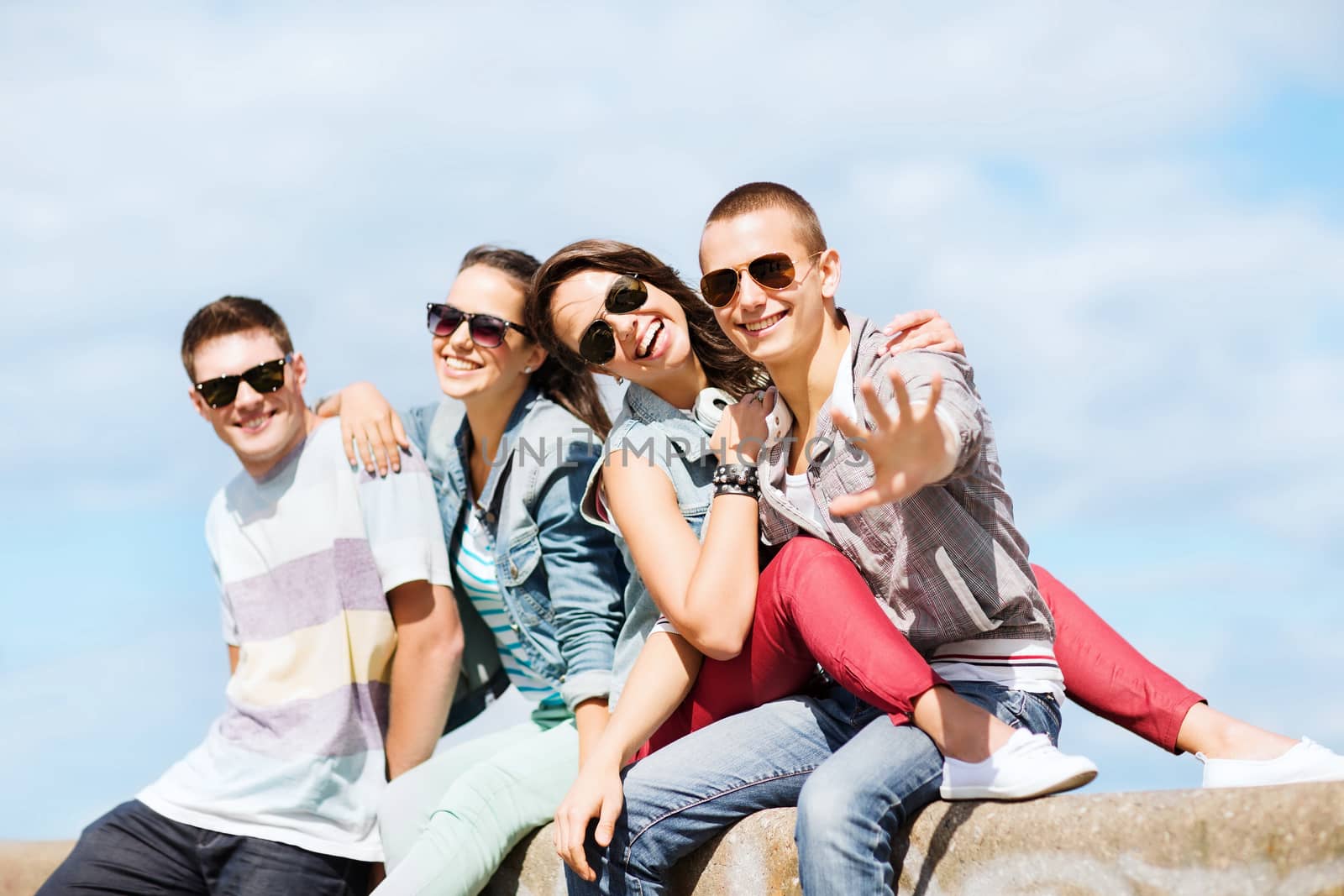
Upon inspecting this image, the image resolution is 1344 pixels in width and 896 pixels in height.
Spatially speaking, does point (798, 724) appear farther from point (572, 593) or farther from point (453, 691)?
point (453, 691)

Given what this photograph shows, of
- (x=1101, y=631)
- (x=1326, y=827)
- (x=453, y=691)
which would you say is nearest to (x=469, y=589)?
(x=453, y=691)

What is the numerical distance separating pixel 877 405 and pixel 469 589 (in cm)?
251

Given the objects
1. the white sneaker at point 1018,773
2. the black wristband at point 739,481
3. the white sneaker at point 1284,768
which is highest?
the black wristband at point 739,481

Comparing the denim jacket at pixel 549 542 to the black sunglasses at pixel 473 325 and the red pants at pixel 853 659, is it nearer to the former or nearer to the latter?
the black sunglasses at pixel 473 325

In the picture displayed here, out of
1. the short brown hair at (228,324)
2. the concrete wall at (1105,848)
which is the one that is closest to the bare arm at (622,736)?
the concrete wall at (1105,848)

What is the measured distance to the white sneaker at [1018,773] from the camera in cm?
280

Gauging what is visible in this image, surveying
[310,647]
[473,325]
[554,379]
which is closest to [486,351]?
[473,325]

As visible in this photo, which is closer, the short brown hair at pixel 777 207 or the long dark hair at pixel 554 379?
the short brown hair at pixel 777 207

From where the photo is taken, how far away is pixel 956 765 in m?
2.89

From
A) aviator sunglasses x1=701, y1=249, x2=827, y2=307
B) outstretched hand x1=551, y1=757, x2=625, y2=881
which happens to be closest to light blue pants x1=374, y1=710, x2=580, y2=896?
outstretched hand x1=551, y1=757, x2=625, y2=881

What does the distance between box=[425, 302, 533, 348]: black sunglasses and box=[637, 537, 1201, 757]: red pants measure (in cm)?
169

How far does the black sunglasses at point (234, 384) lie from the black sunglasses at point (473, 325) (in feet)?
2.01

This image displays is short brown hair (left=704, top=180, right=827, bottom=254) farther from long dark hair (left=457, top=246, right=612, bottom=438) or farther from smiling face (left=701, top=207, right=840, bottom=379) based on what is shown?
long dark hair (left=457, top=246, right=612, bottom=438)

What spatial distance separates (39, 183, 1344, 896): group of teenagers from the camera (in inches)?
118
